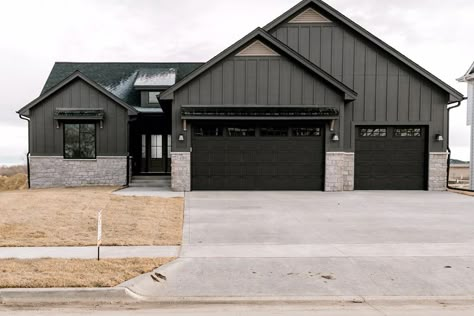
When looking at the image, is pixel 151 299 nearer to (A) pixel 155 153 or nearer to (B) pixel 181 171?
(B) pixel 181 171

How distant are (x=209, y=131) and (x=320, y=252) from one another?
1044 cm

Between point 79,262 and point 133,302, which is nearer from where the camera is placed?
point 133,302

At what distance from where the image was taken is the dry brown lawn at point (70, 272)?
4.73m

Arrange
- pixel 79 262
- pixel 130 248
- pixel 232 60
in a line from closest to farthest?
pixel 79 262 → pixel 130 248 → pixel 232 60

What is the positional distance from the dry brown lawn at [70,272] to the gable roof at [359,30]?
48.1ft

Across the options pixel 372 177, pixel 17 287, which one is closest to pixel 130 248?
pixel 17 287

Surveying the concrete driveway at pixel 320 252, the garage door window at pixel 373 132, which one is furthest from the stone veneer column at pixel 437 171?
the concrete driveway at pixel 320 252

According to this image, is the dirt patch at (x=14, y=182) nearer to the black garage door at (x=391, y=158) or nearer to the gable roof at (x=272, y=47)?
the gable roof at (x=272, y=47)

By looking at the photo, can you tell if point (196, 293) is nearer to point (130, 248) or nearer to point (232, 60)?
point (130, 248)


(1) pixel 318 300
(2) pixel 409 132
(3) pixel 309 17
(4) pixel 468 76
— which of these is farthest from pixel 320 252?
(4) pixel 468 76

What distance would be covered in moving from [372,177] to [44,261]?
1498cm

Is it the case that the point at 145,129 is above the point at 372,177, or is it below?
above

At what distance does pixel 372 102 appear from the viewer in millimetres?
17094

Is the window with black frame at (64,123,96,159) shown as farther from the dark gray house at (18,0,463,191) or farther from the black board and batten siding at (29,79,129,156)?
the black board and batten siding at (29,79,129,156)
